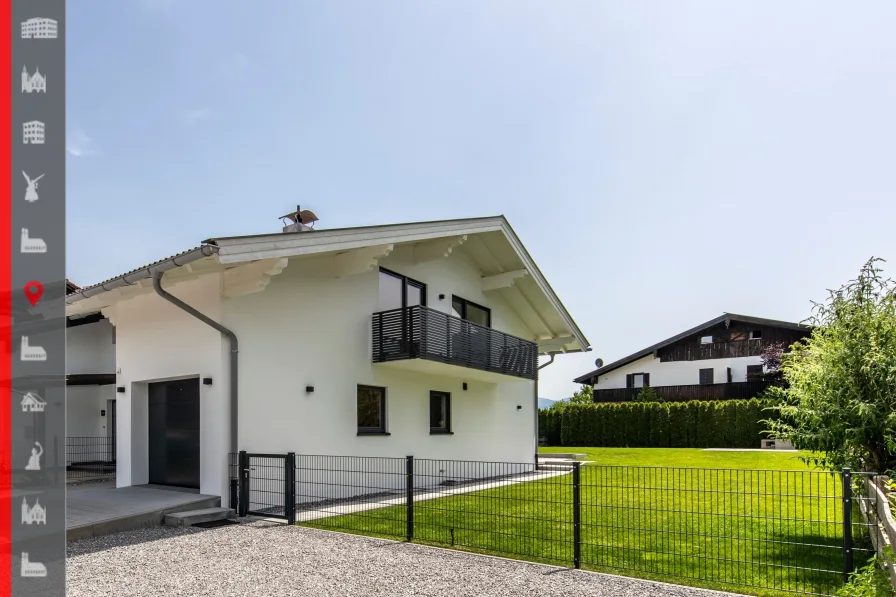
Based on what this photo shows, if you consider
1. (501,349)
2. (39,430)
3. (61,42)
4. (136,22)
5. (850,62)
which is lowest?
(39,430)

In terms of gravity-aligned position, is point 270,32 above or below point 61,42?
above

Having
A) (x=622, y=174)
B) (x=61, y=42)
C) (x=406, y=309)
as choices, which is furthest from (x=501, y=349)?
(x=61, y=42)

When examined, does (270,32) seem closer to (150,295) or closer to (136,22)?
(136,22)

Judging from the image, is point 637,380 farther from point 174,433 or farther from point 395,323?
point 174,433

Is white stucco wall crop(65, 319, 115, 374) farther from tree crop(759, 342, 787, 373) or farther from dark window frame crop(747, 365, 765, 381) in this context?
dark window frame crop(747, 365, 765, 381)

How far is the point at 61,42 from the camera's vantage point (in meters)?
6.55

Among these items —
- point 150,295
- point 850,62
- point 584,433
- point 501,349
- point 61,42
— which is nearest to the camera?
point 61,42

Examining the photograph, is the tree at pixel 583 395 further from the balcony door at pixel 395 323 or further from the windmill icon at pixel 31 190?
the windmill icon at pixel 31 190

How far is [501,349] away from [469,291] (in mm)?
1861

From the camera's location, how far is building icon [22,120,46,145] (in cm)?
658

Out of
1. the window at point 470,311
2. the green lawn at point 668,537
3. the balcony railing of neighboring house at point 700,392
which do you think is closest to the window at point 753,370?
the balcony railing of neighboring house at point 700,392

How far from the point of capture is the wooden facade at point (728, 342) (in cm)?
2973

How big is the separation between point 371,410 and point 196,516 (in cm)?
451

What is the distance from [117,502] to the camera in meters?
9.46
